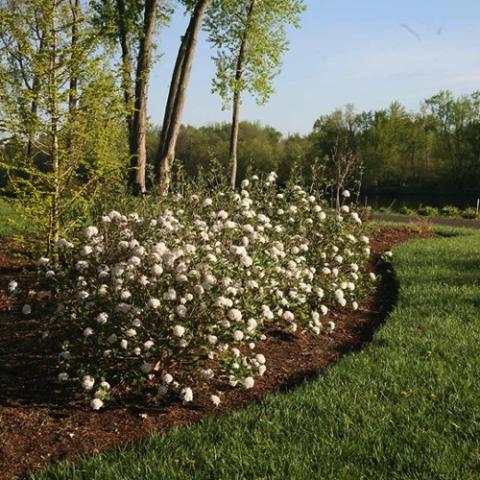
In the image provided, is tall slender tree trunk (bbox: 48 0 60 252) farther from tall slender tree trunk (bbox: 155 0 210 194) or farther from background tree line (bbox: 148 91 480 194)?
background tree line (bbox: 148 91 480 194)

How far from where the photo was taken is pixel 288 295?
22.3 feet

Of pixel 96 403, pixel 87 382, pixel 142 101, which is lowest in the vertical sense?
pixel 96 403

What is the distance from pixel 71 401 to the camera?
4.96 meters

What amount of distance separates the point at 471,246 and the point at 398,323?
246 inches

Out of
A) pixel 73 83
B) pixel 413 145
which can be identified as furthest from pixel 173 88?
pixel 413 145

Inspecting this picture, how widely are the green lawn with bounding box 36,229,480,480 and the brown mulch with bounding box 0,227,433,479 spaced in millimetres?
339

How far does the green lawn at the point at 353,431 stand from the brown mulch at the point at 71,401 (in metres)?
0.34

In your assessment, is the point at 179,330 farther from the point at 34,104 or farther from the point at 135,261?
the point at 34,104

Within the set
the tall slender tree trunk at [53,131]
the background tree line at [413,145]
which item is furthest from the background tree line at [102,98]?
the background tree line at [413,145]

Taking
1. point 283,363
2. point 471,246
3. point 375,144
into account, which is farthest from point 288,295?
point 375,144

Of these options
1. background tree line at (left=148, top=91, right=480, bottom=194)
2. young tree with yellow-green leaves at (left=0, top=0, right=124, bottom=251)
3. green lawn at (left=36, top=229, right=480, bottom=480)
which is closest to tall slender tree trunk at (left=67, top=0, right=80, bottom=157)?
young tree with yellow-green leaves at (left=0, top=0, right=124, bottom=251)

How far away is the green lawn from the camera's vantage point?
3.71m

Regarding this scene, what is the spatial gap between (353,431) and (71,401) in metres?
2.36

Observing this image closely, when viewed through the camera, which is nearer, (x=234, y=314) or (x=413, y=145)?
(x=234, y=314)
